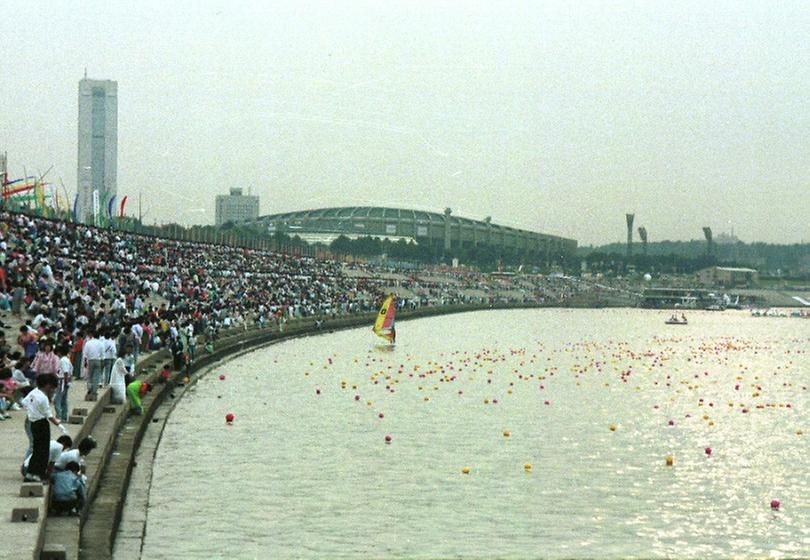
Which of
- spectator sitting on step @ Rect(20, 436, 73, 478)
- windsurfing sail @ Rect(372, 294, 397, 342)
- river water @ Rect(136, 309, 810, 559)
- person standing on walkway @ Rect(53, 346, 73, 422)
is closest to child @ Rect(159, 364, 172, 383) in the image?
river water @ Rect(136, 309, 810, 559)

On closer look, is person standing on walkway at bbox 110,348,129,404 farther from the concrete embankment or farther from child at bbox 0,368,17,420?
child at bbox 0,368,17,420

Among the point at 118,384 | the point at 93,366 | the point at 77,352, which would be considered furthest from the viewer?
Answer: the point at 77,352

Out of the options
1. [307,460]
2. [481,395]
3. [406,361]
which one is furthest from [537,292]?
[307,460]

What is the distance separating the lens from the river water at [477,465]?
17.0 metres

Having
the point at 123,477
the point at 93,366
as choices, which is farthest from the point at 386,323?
the point at 123,477

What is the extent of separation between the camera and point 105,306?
40.9 meters

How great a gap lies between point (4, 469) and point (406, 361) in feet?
116

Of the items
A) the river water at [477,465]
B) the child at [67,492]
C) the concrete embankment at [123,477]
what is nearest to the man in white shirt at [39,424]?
the child at [67,492]

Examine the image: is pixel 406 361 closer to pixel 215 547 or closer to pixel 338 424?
pixel 338 424

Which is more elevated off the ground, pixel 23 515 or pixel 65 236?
pixel 65 236

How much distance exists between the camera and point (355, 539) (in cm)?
1683

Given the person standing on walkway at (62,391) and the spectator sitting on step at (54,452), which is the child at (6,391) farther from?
the spectator sitting on step at (54,452)

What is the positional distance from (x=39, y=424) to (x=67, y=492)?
916 millimetres

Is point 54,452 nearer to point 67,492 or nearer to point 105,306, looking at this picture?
point 67,492
